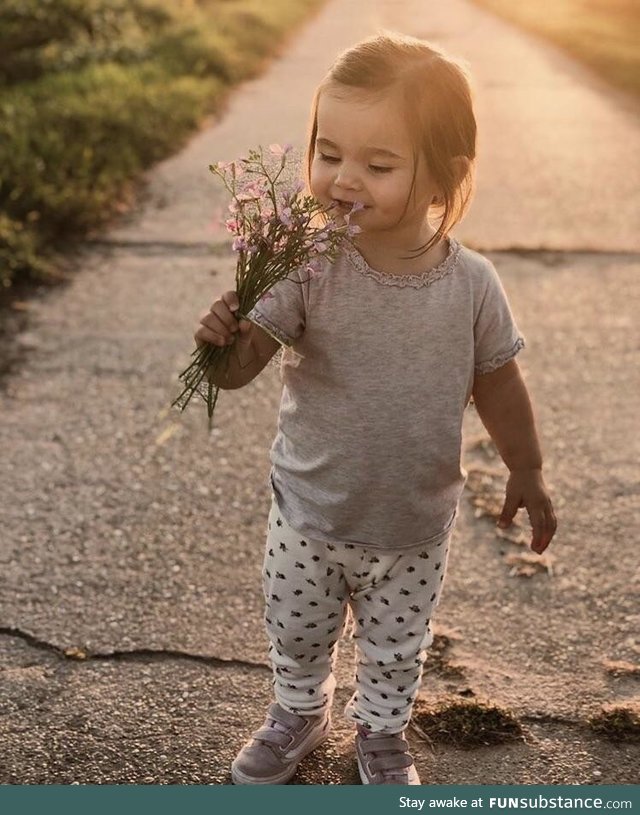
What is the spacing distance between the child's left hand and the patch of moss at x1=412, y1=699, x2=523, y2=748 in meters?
0.41

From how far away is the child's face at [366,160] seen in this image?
197cm

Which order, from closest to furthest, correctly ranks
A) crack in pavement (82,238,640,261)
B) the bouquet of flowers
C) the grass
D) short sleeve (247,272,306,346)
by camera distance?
the bouquet of flowers < short sleeve (247,272,306,346) < crack in pavement (82,238,640,261) < the grass

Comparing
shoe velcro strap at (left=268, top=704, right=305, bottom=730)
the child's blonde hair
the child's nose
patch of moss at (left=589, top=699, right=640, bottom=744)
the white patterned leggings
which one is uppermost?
the child's blonde hair

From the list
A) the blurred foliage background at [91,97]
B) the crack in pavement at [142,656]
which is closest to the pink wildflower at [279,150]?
the crack in pavement at [142,656]

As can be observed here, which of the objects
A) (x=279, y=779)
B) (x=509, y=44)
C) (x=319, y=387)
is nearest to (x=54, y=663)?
(x=279, y=779)

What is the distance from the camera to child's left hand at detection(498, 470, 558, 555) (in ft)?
7.43

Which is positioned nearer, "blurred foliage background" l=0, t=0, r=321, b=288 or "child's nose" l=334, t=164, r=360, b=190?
"child's nose" l=334, t=164, r=360, b=190

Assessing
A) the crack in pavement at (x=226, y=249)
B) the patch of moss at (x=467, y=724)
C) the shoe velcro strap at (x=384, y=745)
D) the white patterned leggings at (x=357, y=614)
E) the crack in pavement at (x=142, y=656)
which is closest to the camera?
the white patterned leggings at (x=357, y=614)

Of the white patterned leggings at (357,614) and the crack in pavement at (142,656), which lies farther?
the crack in pavement at (142,656)

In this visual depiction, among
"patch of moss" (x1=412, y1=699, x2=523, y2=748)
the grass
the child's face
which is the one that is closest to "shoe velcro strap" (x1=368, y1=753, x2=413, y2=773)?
"patch of moss" (x1=412, y1=699, x2=523, y2=748)

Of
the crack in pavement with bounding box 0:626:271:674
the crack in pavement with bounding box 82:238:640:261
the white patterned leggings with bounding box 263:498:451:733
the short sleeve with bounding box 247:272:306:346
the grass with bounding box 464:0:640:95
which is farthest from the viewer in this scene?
the grass with bounding box 464:0:640:95

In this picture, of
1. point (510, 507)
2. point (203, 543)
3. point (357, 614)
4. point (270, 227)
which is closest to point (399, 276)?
point (270, 227)

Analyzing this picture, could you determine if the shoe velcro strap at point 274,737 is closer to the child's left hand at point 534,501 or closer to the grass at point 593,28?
the child's left hand at point 534,501

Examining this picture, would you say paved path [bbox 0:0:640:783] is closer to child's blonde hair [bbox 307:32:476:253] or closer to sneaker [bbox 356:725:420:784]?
sneaker [bbox 356:725:420:784]
